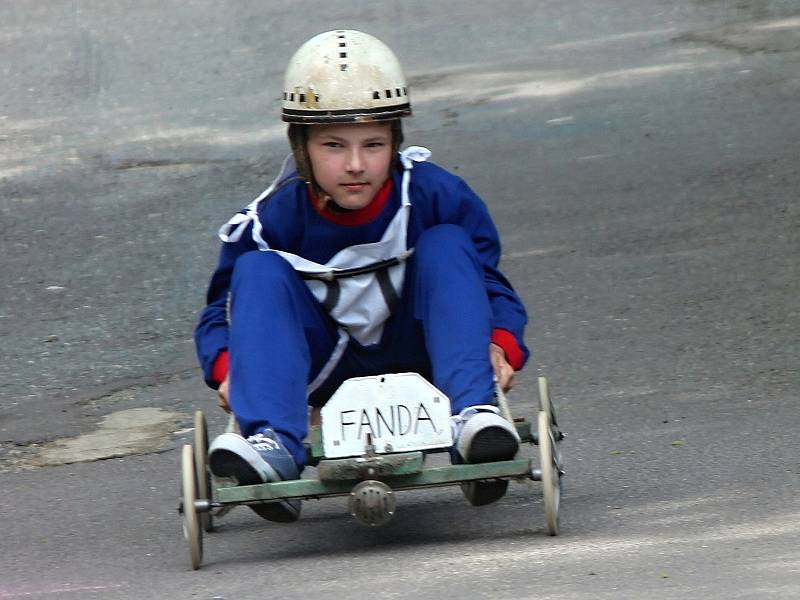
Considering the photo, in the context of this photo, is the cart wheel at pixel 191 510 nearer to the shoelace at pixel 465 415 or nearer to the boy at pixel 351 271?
the boy at pixel 351 271

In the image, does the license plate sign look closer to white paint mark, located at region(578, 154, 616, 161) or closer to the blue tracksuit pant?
the blue tracksuit pant

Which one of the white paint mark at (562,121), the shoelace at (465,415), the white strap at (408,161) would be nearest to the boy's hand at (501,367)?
the shoelace at (465,415)

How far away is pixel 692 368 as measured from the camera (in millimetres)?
6809

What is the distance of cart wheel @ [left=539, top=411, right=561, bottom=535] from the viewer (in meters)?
4.32

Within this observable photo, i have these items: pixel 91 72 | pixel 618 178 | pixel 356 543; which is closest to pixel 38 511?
pixel 356 543

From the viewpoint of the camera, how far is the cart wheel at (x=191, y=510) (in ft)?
14.1

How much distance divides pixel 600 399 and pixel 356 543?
6.48 ft

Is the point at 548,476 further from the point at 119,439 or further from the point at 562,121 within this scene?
the point at 562,121

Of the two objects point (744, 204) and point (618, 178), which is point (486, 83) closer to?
point (618, 178)

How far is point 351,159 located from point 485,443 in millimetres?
994

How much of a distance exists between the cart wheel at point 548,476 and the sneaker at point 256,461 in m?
0.65

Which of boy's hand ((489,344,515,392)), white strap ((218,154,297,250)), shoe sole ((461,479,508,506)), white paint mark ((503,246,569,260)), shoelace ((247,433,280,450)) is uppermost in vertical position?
white strap ((218,154,297,250))

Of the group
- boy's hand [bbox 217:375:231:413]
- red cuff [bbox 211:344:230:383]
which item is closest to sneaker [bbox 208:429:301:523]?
boy's hand [bbox 217:375:231:413]

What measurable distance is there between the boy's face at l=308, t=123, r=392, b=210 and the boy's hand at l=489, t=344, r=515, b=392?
569 millimetres
